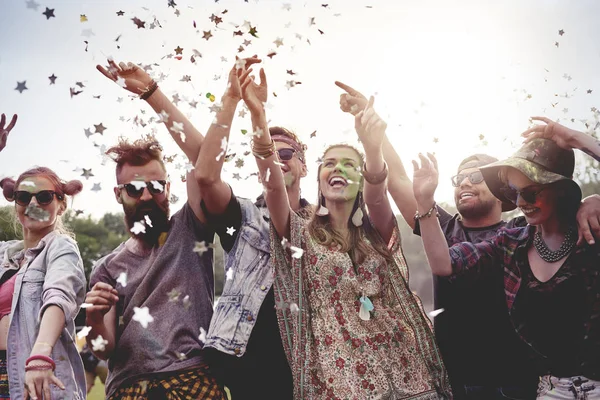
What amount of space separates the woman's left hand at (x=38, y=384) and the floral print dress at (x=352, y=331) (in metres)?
1.57

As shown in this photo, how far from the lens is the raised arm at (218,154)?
13.1 ft

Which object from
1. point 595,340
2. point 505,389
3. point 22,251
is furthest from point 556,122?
point 22,251

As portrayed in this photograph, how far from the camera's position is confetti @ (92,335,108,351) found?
4.04 metres

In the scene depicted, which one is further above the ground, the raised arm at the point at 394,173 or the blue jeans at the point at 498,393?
the raised arm at the point at 394,173

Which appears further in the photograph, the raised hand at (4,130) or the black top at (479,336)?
the raised hand at (4,130)

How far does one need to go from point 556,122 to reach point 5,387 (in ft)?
14.4

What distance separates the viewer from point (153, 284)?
13.7 ft

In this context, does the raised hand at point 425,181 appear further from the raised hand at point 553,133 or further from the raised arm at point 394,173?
the raised hand at point 553,133

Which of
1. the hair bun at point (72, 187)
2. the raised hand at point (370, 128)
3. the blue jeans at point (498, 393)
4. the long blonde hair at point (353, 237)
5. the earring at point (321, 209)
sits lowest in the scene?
the blue jeans at point (498, 393)

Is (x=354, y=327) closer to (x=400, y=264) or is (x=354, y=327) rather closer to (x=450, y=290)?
(x=400, y=264)

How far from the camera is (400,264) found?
4.53m

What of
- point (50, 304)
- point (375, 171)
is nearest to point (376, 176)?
point (375, 171)

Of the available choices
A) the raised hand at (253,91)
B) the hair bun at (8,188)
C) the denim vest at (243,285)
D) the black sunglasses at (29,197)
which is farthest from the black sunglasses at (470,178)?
the hair bun at (8,188)

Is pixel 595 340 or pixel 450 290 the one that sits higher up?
pixel 450 290
